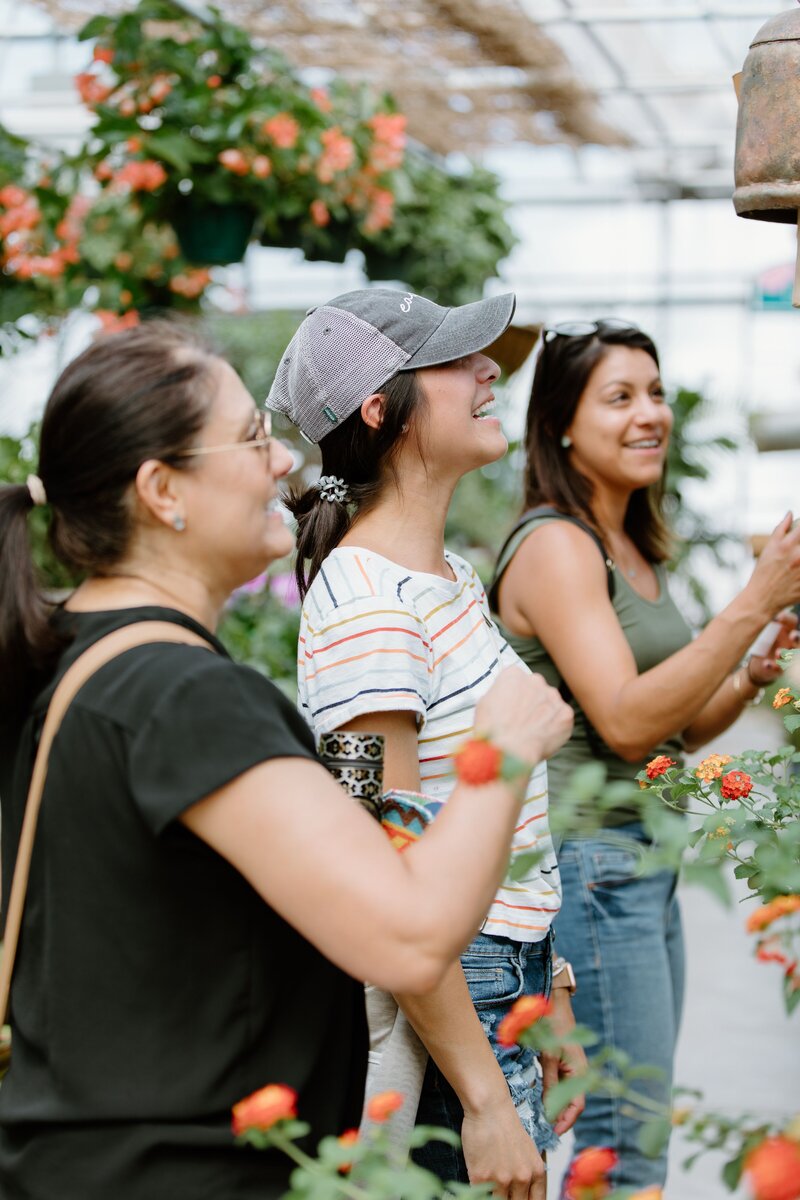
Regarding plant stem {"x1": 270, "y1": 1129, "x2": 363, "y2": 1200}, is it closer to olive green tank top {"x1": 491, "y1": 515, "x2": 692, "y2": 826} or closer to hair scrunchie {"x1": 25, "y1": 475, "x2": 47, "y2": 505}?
hair scrunchie {"x1": 25, "y1": 475, "x2": 47, "y2": 505}

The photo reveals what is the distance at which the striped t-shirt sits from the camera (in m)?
1.39

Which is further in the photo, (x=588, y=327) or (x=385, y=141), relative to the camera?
(x=385, y=141)

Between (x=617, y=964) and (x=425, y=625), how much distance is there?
732 mm

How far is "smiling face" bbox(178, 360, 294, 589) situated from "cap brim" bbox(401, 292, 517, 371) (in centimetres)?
42

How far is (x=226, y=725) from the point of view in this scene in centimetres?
100

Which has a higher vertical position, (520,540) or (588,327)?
(588,327)

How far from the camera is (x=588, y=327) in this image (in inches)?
89.7

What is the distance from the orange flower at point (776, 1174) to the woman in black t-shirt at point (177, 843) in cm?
27

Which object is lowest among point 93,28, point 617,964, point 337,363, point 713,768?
point 617,964

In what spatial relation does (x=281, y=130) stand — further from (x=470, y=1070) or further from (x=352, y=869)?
(x=352, y=869)

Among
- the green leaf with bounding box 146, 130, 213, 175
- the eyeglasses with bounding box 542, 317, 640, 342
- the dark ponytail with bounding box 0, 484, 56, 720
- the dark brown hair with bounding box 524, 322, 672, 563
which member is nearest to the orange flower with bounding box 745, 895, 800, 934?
the dark ponytail with bounding box 0, 484, 56, 720

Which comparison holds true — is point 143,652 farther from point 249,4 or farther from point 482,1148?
point 249,4

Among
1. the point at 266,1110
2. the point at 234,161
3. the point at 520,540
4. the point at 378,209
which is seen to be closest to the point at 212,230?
the point at 234,161

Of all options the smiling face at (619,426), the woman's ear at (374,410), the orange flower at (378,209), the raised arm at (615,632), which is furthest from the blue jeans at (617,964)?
the orange flower at (378,209)
